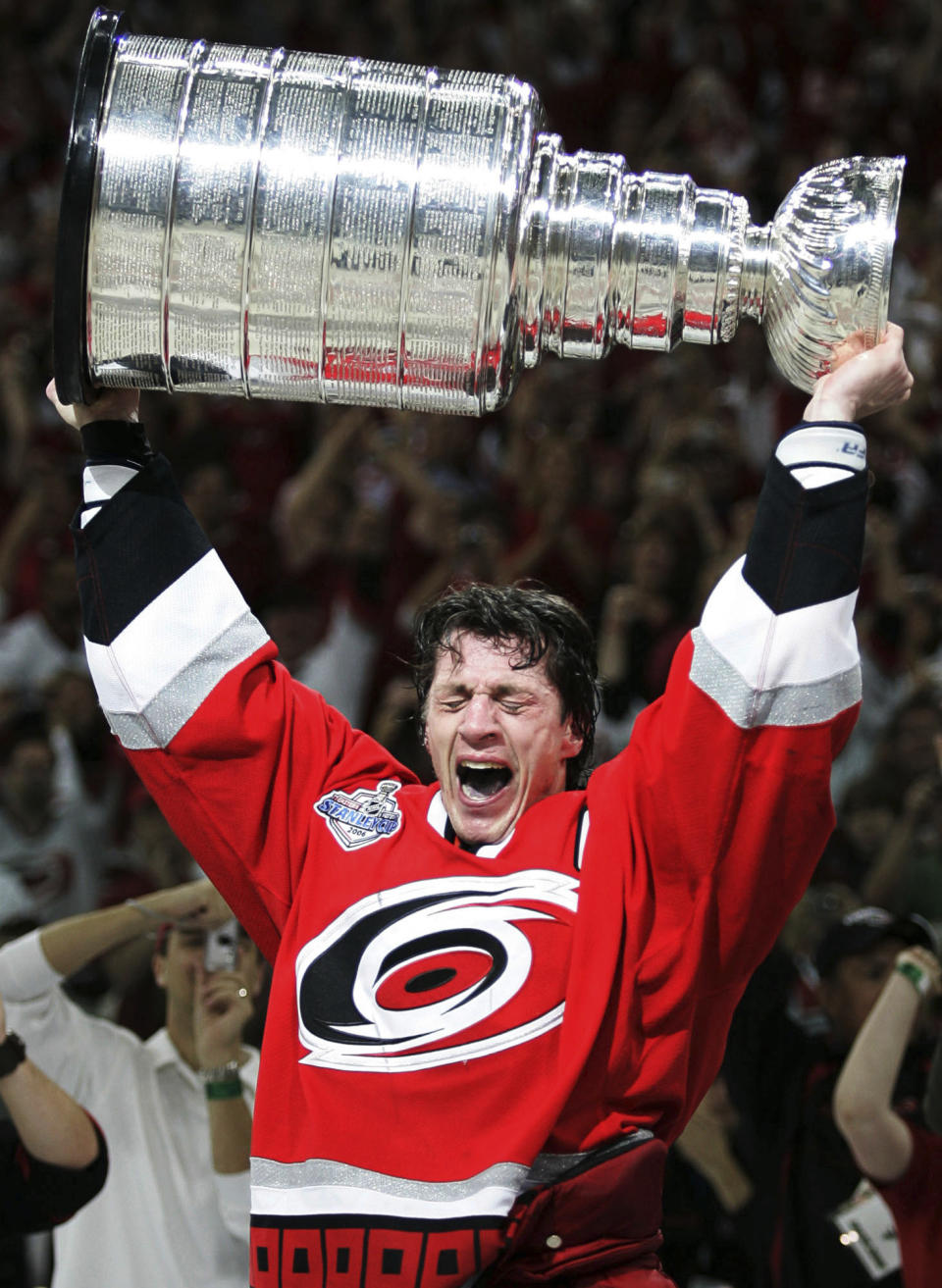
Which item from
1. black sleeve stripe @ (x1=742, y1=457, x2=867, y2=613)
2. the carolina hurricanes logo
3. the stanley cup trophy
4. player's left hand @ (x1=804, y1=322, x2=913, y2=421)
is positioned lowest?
the carolina hurricanes logo

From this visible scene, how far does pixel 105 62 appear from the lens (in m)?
1.78

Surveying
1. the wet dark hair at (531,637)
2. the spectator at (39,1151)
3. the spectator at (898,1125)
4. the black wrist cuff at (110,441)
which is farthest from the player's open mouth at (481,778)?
the spectator at (898,1125)

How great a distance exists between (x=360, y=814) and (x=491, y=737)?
186 mm

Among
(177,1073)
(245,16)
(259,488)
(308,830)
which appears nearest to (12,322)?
(259,488)

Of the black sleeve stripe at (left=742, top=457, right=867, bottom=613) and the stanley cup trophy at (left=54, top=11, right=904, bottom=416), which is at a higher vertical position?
the stanley cup trophy at (left=54, top=11, right=904, bottom=416)

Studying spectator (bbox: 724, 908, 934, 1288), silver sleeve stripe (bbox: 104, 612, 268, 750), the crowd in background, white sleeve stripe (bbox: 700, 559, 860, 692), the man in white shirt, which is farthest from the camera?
the crowd in background

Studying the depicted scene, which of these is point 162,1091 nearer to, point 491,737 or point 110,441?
point 491,737

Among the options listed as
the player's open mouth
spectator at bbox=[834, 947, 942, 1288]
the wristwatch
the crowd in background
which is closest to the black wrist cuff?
the player's open mouth

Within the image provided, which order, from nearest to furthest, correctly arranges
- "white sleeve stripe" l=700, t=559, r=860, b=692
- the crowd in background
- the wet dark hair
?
"white sleeve stripe" l=700, t=559, r=860, b=692 < the wet dark hair < the crowd in background

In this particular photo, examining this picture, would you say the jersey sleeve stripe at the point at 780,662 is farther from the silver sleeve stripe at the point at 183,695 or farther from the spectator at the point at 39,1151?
the spectator at the point at 39,1151

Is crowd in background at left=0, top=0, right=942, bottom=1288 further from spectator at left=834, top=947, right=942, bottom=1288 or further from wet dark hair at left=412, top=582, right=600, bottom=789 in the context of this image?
wet dark hair at left=412, top=582, right=600, bottom=789

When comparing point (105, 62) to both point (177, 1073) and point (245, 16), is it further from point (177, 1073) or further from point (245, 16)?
point (245, 16)

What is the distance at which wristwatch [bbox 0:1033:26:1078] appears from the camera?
2.24m

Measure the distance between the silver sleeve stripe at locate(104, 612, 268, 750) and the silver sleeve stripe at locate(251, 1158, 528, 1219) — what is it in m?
0.51
